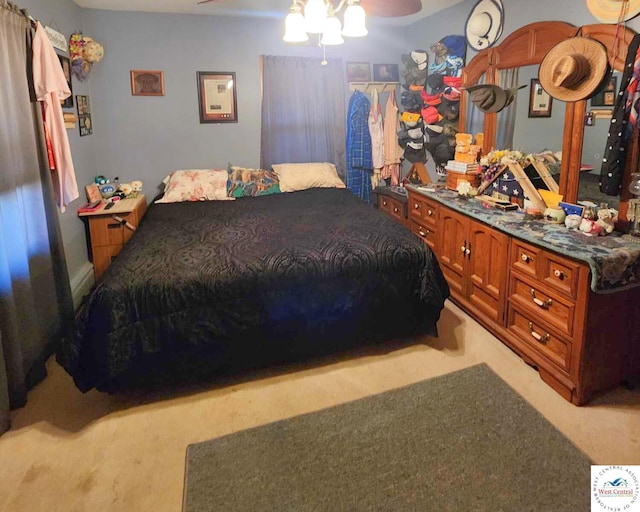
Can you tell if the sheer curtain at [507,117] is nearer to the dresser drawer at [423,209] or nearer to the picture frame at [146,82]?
the dresser drawer at [423,209]

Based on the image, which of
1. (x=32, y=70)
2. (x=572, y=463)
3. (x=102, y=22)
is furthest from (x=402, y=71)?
(x=572, y=463)

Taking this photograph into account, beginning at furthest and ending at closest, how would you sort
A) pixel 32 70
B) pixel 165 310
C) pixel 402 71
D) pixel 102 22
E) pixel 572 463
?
pixel 402 71
pixel 102 22
pixel 32 70
pixel 165 310
pixel 572 463

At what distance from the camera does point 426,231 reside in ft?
11.6

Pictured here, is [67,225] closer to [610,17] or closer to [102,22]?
[102,22]

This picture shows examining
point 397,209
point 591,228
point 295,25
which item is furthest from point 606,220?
point 397,209

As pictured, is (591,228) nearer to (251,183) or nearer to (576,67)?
(576,67)

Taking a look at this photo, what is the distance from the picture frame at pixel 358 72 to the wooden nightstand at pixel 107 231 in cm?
254

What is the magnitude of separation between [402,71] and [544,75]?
7.19 ft

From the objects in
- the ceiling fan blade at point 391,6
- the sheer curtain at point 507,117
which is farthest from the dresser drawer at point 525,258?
the ceiling fan blade at point 391,6

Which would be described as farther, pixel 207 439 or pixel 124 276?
pixel 124 276

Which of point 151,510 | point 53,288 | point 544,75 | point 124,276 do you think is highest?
point 544,75

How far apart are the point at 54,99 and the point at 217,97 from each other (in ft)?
6.08

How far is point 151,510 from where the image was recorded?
5.33 feet

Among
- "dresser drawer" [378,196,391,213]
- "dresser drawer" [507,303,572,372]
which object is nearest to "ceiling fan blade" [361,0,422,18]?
"dresser drawer" [507,303,572,372]
